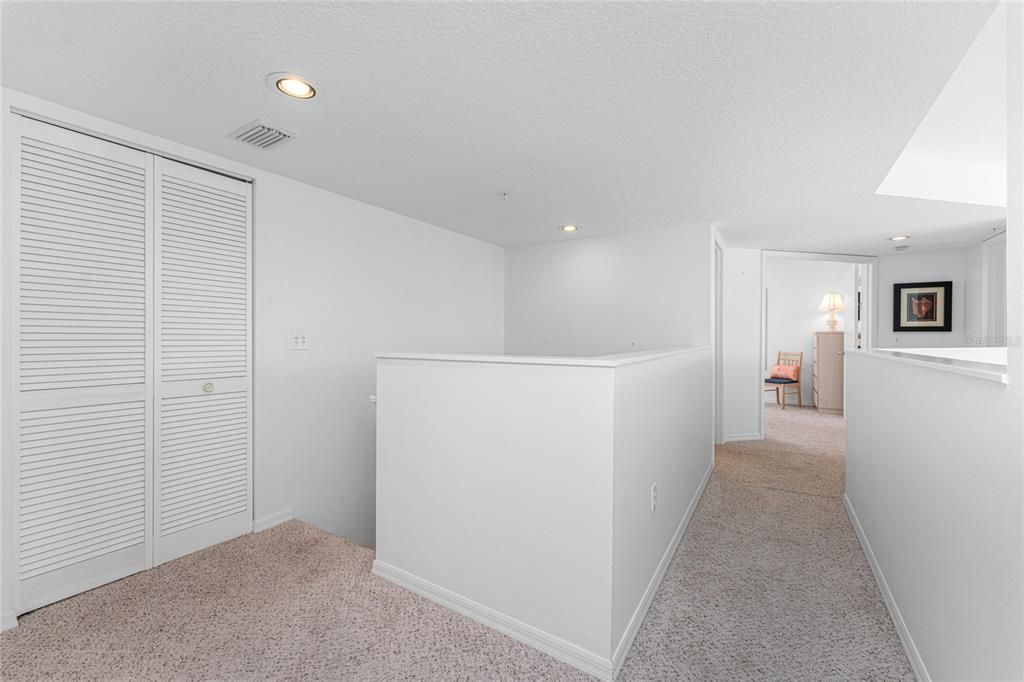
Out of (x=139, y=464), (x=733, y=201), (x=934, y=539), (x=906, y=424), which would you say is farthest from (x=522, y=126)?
(x=139, y=464)

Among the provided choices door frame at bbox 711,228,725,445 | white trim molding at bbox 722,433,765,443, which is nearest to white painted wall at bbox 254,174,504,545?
door frame at bbox 711,228,725,445

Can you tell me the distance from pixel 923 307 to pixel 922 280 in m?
0.31

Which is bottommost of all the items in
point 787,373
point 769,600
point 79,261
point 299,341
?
point 769,600

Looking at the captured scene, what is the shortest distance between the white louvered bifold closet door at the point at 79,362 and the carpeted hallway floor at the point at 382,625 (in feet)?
0.78

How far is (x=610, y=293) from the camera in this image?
4289 mm

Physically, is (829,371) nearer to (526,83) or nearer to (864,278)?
(864,278)

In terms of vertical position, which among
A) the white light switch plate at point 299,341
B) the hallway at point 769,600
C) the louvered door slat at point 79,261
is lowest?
the hallway at point 769,600

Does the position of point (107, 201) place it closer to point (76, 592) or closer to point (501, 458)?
point (76, 592)

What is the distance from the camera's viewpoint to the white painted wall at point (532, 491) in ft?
5.36

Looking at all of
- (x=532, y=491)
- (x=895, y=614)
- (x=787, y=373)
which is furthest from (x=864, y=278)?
(x=532, y=491)

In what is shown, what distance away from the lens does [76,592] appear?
204 cm

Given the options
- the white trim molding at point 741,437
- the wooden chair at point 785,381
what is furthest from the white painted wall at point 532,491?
the wooden chair at point 785,381

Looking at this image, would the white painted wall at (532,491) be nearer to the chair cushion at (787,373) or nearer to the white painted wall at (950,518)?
the white painted wall at (950,518)

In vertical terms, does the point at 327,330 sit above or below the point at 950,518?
above
